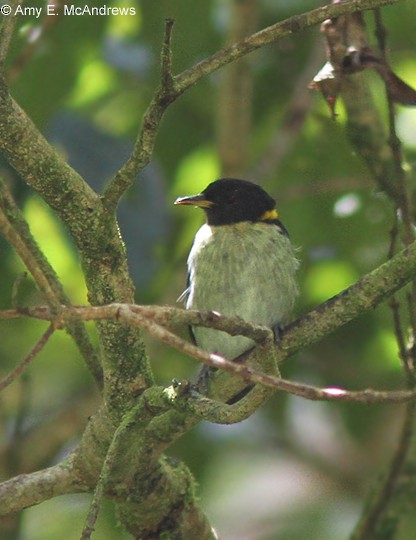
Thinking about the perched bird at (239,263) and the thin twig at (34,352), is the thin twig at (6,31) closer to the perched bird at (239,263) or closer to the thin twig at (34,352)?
the thin twig at (34,352)

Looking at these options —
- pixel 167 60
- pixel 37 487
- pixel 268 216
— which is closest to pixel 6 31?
pixel 167 60

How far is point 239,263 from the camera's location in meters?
5.09

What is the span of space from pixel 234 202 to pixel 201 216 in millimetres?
1153

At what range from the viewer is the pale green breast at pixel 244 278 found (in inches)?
196

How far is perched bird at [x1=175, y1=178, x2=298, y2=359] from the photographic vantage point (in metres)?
5.00

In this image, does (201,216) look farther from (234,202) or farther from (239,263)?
(239,263)

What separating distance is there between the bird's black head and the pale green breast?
14 cm

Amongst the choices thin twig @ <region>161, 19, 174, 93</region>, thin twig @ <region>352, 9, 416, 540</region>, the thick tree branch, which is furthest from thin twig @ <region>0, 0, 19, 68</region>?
thin twig @ <region>352, 9, 416, 540</region>

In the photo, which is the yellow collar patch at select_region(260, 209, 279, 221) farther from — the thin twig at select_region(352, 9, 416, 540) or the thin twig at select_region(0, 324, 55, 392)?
the thin twig at select_region(0, 324, 55, 392)

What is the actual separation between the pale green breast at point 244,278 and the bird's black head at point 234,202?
5.7 inches

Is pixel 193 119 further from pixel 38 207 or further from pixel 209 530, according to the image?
pixel 209 530

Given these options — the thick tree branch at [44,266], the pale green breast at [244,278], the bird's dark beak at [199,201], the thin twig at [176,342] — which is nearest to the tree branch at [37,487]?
the thick tree branch at [44,266]

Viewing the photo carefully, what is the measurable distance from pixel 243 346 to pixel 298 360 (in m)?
0.84

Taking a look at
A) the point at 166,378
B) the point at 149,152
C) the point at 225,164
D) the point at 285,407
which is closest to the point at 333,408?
the point at 285,407
